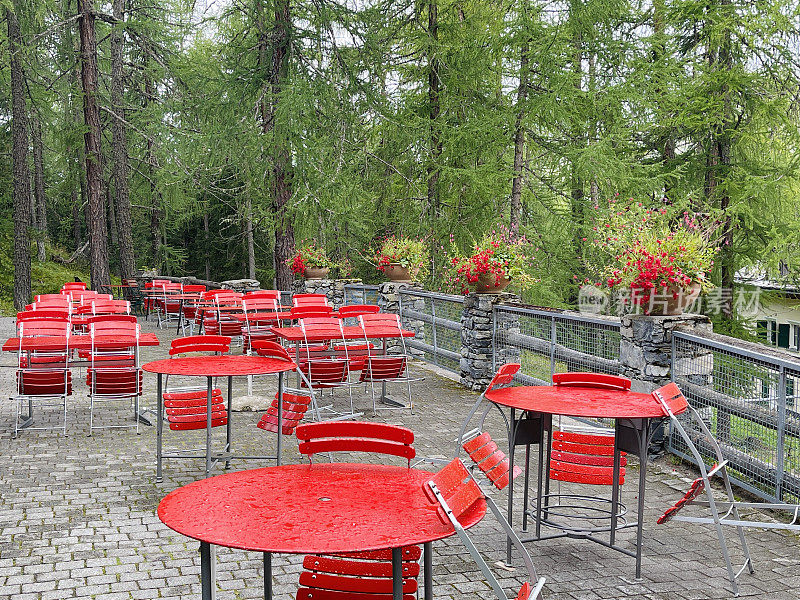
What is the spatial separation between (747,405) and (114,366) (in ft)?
20.3

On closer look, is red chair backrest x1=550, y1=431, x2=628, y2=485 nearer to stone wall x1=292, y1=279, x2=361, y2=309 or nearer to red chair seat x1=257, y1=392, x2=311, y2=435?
red chair seat x1=257, y1=392, x2=311, y2=435

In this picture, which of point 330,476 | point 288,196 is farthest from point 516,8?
point 330,476

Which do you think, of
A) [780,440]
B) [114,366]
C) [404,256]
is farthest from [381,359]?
[404,256]

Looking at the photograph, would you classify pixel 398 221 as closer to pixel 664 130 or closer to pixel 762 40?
pixel 664 130

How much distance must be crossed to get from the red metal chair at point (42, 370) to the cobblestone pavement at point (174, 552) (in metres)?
0.90

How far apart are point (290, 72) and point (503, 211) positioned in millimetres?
6129

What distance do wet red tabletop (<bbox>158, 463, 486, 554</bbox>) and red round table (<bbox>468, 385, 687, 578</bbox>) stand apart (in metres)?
1.39

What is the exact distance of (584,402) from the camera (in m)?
4.91


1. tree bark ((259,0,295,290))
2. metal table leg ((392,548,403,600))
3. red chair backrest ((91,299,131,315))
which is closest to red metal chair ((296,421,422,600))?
metal table leg ((392,548,403,600))

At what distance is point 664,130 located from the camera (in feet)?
58.0

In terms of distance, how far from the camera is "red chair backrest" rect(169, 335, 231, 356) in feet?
22.6

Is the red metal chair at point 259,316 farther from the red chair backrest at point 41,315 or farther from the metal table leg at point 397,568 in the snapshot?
the metal table leg at point 397,568

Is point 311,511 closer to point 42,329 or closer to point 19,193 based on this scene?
point 42,329

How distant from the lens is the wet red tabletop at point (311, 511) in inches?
98.7
